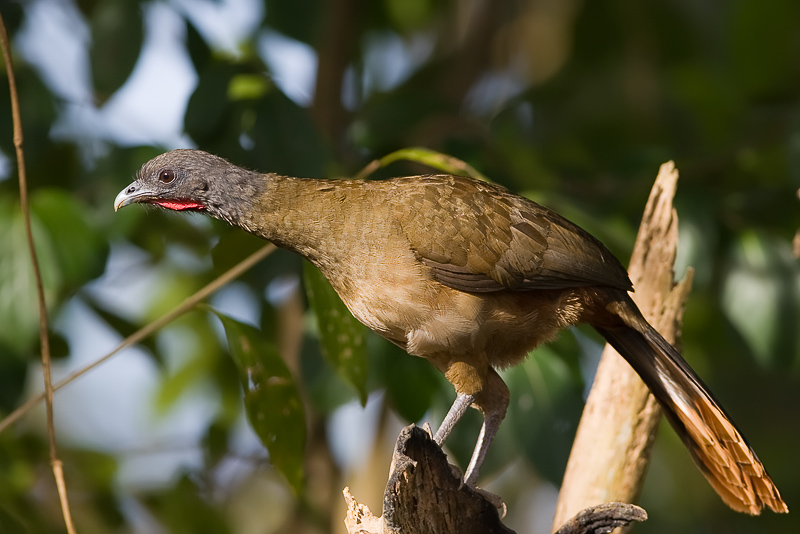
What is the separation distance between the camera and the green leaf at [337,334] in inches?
125

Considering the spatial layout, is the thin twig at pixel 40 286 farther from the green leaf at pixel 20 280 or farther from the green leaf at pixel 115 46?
the green leaf at pixel 115 46

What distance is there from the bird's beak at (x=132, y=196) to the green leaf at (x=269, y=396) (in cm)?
50

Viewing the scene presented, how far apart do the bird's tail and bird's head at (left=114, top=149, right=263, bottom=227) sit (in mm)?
1424

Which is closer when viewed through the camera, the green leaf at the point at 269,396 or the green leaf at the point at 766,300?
the green leaf at the point at 269,396

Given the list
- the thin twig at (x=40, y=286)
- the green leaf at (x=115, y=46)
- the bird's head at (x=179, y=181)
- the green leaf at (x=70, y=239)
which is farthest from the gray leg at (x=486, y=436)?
the green leaf at (x=115, y=46)

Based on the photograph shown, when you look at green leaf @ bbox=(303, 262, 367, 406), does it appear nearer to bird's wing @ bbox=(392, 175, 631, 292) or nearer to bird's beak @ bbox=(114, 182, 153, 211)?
bird's wing @ bbox=(392, 175, 631, 292)

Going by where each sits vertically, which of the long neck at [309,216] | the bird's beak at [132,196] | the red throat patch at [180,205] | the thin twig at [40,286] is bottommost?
the thin twig at [40,286]

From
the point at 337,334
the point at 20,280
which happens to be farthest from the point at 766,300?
the point at 20,280

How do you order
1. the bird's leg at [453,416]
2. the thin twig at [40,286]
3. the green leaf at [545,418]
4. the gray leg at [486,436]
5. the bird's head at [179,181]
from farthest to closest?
the green leaf at [545,418] → the gray leg at [486,436] → the bird's head at [179,181] → the bird's leg at [453,416] → the thin twig at [40,286]

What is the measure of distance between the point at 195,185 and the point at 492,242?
1.05 m

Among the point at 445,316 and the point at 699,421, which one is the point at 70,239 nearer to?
the point at 445,316

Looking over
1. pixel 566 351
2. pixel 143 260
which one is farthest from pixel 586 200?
pixel 143 260

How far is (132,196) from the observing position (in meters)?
3.22

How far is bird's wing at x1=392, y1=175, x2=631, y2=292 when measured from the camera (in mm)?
3000
